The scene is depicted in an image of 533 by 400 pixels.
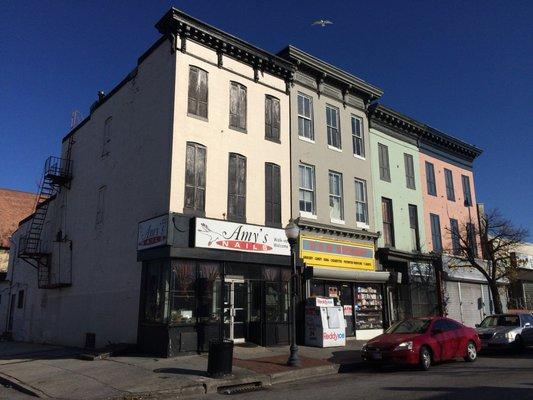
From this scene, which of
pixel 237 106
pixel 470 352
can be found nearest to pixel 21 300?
pixel 237 106

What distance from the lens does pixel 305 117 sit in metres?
21.3

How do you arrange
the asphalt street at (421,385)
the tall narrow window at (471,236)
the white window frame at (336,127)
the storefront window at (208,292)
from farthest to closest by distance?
the tall narrow window at (471,236)
the white window frame at (336,127)
the storefront window at (208,292)
the asphalt street at (421,385)

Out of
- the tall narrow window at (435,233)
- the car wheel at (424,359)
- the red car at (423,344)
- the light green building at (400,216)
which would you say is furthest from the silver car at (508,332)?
the tall narrow window at (435,233)

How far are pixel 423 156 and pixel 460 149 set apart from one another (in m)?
4.34

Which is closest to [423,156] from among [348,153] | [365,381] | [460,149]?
[460,149]

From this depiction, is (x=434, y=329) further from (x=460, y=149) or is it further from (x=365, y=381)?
(x=460, y=149)

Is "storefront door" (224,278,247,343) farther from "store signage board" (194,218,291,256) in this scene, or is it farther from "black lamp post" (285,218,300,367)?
"black lamp post" (285,218,300,367)

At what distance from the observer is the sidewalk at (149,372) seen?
1037cm

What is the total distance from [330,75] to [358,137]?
344cm

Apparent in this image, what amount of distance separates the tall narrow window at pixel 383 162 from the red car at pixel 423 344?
430 inches

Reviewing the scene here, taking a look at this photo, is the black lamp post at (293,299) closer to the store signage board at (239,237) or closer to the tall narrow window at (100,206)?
the store signage board at (239,237)

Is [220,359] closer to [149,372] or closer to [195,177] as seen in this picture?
[149,372]

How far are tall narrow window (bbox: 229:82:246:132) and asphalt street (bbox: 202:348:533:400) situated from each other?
9873mm

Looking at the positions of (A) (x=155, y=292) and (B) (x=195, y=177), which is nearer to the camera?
(A) (x=155, y=292)
